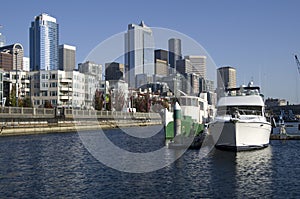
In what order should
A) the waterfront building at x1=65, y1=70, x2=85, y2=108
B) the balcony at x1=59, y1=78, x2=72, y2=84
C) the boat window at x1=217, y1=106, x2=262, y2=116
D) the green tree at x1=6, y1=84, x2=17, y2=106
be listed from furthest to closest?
1. the waterfront building at x1=65, y1=70, x2=85, y2=108
2. the balcony at x1=59, y1=78, x2=72, y2=84
3. the green tree at x1=6, y1=84, x2=17, y2=106
4. the boat window at x1=217, y1=106, x2=262, y2=116

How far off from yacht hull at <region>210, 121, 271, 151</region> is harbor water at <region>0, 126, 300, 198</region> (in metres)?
1.27

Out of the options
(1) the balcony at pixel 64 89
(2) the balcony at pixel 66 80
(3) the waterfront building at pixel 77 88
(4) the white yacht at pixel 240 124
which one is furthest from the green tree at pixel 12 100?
(4) the white yacht at pixel 240 124

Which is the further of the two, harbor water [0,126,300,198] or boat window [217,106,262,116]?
boat window [217,106,262,116]

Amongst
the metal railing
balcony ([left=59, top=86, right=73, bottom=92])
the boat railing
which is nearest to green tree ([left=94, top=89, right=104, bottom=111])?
balcony ([left=59, top=86, right=73, bottom=92])

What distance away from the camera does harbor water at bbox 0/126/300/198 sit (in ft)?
90.0

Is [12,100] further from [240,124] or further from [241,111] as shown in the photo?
[240,124]

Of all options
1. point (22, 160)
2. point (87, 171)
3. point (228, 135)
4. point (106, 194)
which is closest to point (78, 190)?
point (106, 194)

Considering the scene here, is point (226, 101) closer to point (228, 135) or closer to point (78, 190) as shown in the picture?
point (228, 135)

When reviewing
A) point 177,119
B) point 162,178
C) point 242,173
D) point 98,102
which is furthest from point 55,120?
point 98,102

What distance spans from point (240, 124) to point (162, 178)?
1590 centimetres

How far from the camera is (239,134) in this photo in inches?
1820

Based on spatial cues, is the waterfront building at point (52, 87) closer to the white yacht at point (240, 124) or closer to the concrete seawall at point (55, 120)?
the concrete seawall at point (55, 120)

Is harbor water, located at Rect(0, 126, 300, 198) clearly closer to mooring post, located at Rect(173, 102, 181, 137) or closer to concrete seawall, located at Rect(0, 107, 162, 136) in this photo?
mooring post, located at Rect(173, 102, 181, 137)

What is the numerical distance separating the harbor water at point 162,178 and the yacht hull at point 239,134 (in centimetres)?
127
